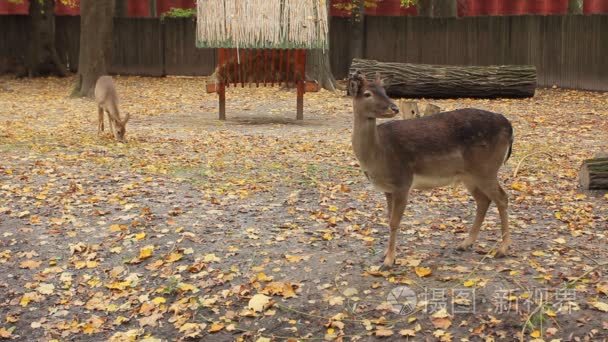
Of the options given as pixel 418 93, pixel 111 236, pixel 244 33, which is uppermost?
pixel 244 33

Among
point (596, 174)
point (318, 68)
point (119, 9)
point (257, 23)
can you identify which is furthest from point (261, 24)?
point (119, 9)

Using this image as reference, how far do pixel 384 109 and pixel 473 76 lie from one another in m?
12.6

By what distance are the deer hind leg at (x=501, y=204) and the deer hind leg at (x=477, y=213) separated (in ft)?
0.41

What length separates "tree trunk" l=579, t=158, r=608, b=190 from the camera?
9500 mm

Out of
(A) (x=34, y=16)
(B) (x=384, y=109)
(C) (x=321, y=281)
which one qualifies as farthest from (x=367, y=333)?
(A) (x=34, y=16)

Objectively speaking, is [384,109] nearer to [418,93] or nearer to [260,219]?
[260,219]

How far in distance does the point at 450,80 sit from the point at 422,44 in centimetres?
813

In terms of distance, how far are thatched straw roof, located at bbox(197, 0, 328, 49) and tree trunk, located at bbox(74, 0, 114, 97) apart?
5.80 meters

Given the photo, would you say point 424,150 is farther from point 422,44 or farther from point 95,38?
point 422,44

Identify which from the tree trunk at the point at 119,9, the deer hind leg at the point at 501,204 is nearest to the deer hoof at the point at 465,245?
the deer hind leg at the point at 501,204

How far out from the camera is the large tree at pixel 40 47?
27969mm

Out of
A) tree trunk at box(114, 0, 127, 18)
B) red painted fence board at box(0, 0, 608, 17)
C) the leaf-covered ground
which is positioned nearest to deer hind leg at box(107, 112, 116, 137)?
the leaf-covered ground

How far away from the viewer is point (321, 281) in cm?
690

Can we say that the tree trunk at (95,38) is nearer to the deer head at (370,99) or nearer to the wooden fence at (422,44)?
the wooden fence at (422,44)
